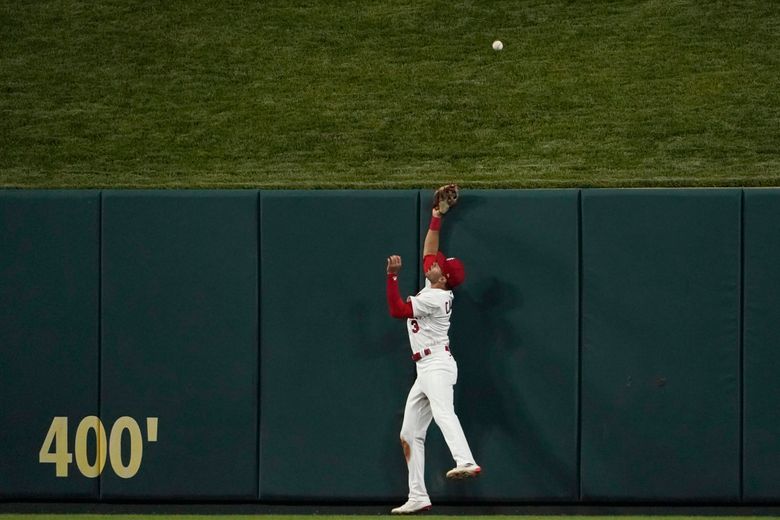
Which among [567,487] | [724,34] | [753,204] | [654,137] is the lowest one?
[567,487]

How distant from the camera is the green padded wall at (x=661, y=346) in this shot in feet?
23.1

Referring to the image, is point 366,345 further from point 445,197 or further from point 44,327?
point 44,327

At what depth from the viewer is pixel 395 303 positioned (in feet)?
21.9

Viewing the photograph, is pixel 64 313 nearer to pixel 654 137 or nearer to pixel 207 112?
pixel 207 112

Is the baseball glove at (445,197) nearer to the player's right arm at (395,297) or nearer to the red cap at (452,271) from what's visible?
the red cap at (452,271)

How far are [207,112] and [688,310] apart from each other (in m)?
5.56

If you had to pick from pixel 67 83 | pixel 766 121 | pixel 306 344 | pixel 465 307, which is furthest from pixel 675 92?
pixel 67 83

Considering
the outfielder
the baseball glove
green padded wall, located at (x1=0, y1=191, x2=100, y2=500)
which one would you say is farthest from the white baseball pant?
green padded wall, located at (x1=0, y1=191, x2=100, y2=500)

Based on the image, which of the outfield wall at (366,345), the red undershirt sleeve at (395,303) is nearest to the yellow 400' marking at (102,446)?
the outfield wall at (366,345)

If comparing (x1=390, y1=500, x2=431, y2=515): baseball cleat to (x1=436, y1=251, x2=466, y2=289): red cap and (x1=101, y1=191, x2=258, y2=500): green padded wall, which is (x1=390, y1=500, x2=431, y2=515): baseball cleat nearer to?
(x1=101, y1=191, x2=258, y2=500): green padded wall

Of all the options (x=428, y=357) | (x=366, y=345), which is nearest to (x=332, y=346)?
(x=366, y=345)

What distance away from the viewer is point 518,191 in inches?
283

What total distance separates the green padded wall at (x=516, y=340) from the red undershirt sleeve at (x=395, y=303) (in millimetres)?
595

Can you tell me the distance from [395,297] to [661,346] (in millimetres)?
1938
